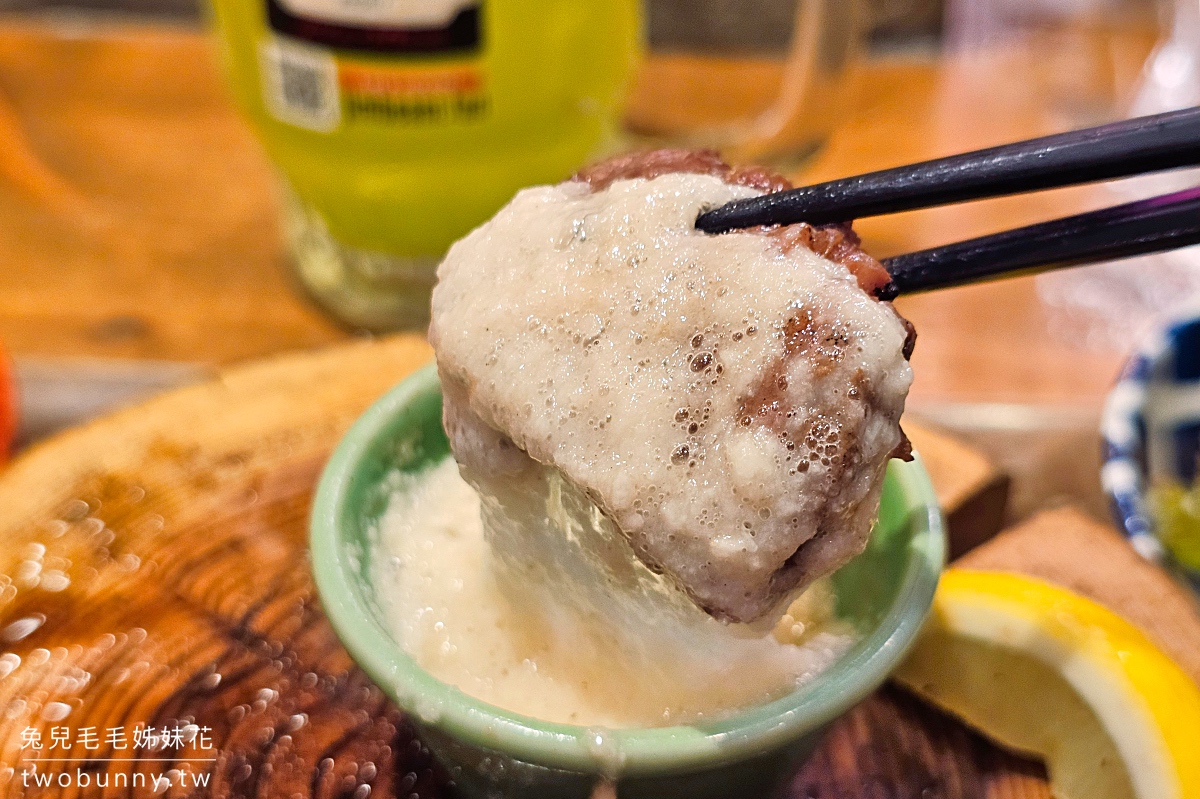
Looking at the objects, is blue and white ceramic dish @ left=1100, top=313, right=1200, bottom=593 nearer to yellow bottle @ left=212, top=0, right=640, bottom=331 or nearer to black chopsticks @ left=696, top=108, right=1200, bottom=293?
black chopsticks @ left=696, top=108, right=1200, bottom=293

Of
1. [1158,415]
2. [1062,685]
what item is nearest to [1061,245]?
[1062,685]

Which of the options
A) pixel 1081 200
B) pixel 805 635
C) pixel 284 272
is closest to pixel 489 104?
pixel 284 272

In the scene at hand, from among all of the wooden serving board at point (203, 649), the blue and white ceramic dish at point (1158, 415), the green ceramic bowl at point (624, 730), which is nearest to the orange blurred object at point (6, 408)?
the wooden serving board at point (203, 649)

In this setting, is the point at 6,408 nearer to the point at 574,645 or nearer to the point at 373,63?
the point at 373,63

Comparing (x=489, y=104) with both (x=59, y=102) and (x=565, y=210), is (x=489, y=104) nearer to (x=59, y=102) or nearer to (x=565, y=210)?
(x=565, y=210)

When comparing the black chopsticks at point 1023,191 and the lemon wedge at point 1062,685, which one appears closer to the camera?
the black chopsticks at point 1023,191

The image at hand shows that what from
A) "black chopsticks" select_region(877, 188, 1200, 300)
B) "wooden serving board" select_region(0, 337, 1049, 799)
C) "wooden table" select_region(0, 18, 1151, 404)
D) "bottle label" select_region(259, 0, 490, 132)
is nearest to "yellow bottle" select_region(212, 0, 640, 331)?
"bottle label" select_region(259, 0, 490, 132)

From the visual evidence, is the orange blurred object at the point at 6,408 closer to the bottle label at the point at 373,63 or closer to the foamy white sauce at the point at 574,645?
the bottle label at the point at 373,63
